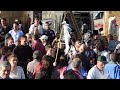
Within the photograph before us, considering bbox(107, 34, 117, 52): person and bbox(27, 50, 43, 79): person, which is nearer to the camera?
bbox(27, 50, 43, 79): person

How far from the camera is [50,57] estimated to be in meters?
5.95

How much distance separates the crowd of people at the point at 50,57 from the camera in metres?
5.68

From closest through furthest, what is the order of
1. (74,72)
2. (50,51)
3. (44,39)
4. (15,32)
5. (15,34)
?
(74,72)
(50,51)
(44,39)
(15,34)
(15,32)

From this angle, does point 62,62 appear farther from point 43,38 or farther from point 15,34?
point 15,34

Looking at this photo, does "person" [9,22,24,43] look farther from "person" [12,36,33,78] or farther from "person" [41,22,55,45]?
"person" [12,36,33,78]

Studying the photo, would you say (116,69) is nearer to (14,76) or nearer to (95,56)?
(95,56)

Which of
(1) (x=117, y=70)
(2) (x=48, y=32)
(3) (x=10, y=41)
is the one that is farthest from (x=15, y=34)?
(1) (x=117, y=70)

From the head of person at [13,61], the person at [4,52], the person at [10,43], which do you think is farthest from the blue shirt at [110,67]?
the person at [10,43]

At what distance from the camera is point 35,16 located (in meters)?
10.2

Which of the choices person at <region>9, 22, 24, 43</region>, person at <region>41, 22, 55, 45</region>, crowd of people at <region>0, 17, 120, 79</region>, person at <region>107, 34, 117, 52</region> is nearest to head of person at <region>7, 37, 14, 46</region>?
crowd of people at <region>0, 17, 120, 79</region>

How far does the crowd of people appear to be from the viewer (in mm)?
5684

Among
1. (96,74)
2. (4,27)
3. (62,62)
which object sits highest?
(4,27)
